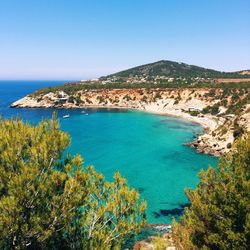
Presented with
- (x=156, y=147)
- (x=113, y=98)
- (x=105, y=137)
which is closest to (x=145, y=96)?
(x=113, y=98)

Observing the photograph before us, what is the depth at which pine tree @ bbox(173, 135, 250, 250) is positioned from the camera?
50.9 ft

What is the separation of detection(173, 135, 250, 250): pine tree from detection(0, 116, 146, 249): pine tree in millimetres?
5250

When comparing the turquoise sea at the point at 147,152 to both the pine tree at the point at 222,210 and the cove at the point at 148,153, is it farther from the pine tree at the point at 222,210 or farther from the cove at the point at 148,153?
the pine tree at the point at 222,210

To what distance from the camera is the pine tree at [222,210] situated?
15.5m

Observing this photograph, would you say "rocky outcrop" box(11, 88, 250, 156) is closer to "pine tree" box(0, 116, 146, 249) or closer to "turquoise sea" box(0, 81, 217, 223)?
"turquoise sea" box(0, 81, 217, 223)

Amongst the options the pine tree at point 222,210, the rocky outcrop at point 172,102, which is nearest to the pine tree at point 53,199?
the pine tree at point 222,210

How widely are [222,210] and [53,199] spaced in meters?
9.88

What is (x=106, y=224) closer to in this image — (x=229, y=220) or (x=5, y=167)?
(x=5, y=167)

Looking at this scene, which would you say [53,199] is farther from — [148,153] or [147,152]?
[147,152]

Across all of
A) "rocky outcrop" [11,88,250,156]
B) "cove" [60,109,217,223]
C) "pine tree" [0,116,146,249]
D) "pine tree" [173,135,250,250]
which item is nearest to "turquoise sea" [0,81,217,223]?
"cove" [60,109,217,223]

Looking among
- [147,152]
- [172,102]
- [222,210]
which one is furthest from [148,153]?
[172,102]

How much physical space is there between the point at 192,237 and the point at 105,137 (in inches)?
2327

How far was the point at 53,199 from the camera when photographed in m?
11.8

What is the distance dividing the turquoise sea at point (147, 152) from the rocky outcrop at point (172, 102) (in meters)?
6.44
